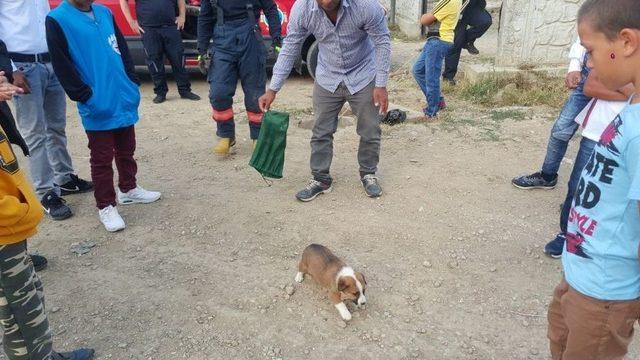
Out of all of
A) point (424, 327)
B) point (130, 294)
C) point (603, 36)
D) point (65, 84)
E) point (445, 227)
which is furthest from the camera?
point (445, 227)

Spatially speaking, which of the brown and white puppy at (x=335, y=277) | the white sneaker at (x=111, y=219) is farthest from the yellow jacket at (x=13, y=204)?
the white sneaker at (x=111, y=219)

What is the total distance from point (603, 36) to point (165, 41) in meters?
6.07

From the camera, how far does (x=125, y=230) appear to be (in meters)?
3.71

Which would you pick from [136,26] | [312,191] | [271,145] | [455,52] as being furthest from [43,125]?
[455,52]

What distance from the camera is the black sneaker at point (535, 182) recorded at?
13.4 ft

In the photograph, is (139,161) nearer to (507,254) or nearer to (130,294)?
(130,294)

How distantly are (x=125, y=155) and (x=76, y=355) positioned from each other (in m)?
1.77

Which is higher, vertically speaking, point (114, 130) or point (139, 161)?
point (114, 130)

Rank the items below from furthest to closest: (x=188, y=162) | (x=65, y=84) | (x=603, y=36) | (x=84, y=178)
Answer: (x=188, y=162) < (x=84, y=178) < (x=65, y=84) < (x=603, y=36)

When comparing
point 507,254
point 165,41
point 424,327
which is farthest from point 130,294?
point 165,41

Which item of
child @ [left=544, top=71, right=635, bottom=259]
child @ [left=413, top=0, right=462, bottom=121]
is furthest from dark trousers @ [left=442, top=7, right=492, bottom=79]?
child @ [left=544, top=71, right=635, bottom=259]

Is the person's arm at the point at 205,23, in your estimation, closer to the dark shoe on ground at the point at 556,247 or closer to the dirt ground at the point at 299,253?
the dirt ground at the point at 299,253

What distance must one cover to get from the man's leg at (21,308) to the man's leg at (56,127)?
7.37ft

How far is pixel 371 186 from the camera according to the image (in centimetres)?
411
